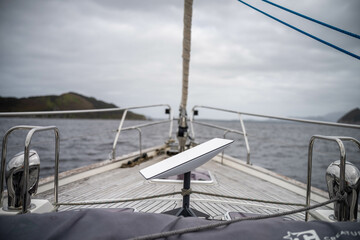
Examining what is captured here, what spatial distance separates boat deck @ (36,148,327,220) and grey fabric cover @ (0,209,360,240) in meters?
0.97

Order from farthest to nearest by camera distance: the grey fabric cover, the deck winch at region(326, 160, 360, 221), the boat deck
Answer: the boat deck < the deck winch at region(326, 160, 360, 221) < the grey fabric cover

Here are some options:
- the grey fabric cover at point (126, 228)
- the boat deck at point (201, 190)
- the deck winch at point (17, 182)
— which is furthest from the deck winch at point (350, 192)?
the deck winch at point (17, 182)

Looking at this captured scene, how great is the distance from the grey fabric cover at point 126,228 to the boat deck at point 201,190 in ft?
3.18

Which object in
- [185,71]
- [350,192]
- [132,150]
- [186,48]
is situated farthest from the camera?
[132,150]

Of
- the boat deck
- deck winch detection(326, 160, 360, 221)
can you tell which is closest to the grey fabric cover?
deck winch detection(326, 160, 360, 221)

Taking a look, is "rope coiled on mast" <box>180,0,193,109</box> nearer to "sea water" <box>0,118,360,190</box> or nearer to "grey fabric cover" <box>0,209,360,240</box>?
"sea water" <box>0,118,360,190</box>

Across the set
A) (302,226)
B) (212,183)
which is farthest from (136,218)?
(212,183)

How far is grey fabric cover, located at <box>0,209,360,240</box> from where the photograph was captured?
0.80 meters

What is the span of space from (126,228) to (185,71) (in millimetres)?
3076

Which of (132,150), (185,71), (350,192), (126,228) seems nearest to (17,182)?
(126,228)

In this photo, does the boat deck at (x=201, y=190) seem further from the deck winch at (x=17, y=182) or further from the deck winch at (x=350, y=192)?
the deck winch at (x=350, y=192)

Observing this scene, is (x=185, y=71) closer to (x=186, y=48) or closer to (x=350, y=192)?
(x=186, y=48)

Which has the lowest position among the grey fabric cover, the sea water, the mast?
the sea water

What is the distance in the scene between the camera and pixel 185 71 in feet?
12.1
